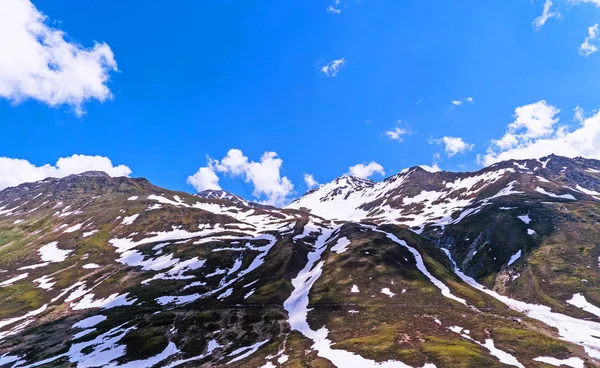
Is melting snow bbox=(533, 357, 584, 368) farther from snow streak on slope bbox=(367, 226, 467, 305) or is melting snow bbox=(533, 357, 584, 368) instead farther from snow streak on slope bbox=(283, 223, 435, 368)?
snow streak on slope bbox=(367, 226, 467, 305)

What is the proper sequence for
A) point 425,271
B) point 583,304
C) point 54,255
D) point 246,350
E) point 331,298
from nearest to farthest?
point 246,350 → point 583,304 → point 331,298 → point 425,271 → point 54,255

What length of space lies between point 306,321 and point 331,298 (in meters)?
17.5

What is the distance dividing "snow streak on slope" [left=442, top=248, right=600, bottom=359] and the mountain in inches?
17.9

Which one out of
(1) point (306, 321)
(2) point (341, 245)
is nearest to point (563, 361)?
(1) point (306, 321)

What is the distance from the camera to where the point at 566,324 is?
278ft

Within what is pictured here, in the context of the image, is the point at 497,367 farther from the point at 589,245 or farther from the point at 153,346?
the point at 589,245

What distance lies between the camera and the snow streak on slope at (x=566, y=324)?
232 ft

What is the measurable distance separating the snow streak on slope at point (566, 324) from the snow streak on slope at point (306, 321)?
124ft

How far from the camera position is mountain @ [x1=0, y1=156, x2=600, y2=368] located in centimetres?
7300

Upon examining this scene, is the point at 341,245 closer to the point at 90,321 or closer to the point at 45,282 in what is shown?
the point at 90,321

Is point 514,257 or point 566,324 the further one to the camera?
point 514,257

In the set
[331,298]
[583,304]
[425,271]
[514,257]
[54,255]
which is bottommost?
[583,304]

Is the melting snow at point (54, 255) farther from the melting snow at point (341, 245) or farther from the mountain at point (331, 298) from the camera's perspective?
the melting snow at point (341, 245)

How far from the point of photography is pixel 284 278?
131250mm
